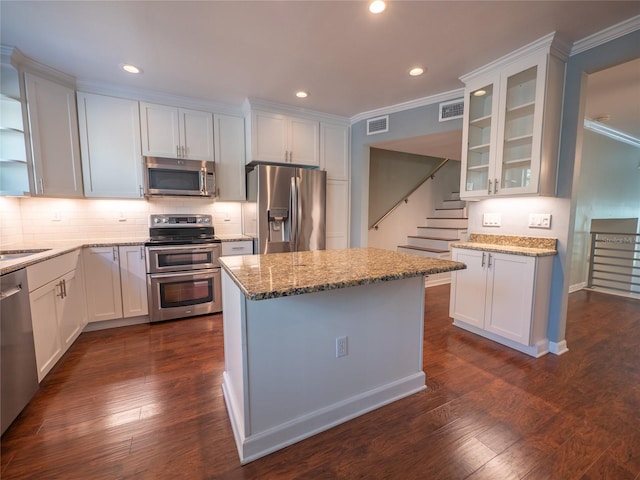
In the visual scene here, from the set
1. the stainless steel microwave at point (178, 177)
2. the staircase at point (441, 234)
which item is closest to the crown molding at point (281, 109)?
the stainless steel microwave at point (178, 177)

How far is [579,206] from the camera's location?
4.11 meters

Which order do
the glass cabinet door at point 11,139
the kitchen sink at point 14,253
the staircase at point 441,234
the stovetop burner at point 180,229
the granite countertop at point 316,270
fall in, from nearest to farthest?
the granite countertop at point 316,270 < the kitchen sink at point 14,253 < the glass cabinet door at point 11,139 < the stovetop burner at point 180,229 < the staircase at point 441,234

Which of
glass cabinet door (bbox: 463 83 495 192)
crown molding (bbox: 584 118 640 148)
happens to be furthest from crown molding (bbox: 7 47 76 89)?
crown molding (bbox: 584 118 640 148)

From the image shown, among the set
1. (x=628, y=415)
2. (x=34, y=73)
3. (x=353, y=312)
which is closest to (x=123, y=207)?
(x=34, y=73)

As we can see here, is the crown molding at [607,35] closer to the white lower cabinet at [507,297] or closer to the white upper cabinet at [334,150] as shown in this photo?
the white lower cabinet at [507,297]

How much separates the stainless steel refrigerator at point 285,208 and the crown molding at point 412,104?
0.94 meters

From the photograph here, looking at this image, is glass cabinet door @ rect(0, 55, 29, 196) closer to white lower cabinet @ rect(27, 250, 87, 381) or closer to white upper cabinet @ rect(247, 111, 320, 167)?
white lower cabinet @ rect(27, 250, 87, 381)

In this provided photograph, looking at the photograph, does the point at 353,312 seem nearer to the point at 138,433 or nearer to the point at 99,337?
the point at 138,433

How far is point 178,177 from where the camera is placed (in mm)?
3215

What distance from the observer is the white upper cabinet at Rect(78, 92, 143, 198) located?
9.45ft

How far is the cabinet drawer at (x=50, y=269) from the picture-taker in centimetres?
184

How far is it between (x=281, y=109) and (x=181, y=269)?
2.22 m

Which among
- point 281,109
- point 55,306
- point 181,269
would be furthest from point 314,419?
point 281,109

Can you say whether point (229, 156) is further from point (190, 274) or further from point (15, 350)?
point (15, 350)
